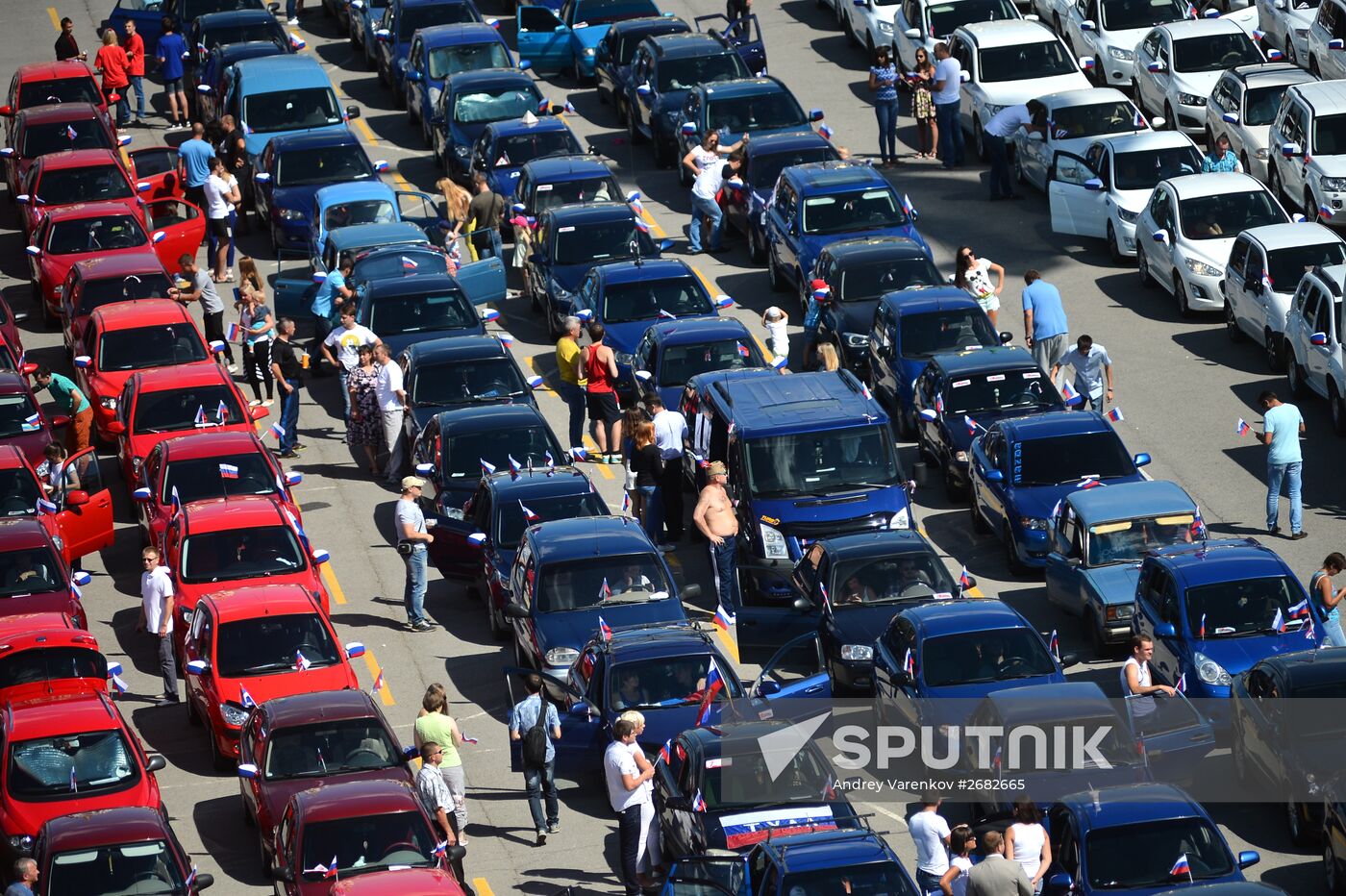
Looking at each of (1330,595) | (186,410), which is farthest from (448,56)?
(1330,595)

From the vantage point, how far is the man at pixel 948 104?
1453 inches

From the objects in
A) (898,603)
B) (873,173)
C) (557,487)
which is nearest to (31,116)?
(873,173)

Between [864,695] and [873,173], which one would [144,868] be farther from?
[873,173]

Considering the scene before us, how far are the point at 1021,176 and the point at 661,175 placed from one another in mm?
5862

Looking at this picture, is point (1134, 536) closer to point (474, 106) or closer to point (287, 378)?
point (287, 378)

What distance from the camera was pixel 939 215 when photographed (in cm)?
3578

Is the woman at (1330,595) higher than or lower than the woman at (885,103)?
lower

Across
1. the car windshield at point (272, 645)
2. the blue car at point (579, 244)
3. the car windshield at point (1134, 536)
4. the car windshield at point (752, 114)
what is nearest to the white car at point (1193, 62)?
the car windshield at point (752, 114)

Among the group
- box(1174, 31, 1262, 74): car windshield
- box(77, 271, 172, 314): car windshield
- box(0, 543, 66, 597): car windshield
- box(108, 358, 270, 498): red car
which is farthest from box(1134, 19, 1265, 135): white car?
box(0, 543, 66, 597): car windshield

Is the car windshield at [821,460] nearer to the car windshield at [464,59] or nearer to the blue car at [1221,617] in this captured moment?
the blue car at [1221,617]

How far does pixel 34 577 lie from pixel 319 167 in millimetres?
12449

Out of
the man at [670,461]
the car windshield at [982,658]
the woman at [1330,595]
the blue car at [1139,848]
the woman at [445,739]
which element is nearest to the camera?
the blue car at [1139,848]

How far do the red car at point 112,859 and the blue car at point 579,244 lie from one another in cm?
1442

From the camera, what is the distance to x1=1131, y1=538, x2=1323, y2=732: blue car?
70.5 ft
